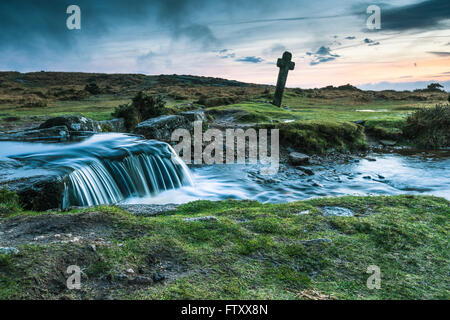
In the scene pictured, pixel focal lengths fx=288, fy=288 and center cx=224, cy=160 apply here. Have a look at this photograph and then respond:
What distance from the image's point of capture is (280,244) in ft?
13.4

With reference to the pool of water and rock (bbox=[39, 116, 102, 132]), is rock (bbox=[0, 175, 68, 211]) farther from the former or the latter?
rock (bbox=[39, 116, 102, 132])

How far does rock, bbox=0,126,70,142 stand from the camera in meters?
10.8

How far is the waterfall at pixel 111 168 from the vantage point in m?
7.27

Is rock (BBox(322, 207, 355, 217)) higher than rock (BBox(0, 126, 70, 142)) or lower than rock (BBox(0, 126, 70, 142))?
lower

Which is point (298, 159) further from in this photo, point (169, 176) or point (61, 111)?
point (61, 111)

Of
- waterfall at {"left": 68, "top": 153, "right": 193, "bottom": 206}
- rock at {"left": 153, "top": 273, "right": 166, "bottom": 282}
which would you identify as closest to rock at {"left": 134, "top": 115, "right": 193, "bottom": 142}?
waterfall at {"left": 68, "top": 153, "right": 193, "bottom": 206}

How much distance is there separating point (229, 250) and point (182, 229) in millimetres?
887

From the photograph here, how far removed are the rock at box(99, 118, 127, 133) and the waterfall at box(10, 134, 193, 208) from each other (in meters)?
3.30

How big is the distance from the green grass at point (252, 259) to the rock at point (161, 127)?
31.9 feet

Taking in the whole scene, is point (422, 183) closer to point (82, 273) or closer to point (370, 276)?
point (370, 276)

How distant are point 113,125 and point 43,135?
4.73 metres

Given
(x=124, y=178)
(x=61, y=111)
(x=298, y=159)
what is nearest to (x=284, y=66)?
(x=298, y=159)

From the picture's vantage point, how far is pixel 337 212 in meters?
5.63
